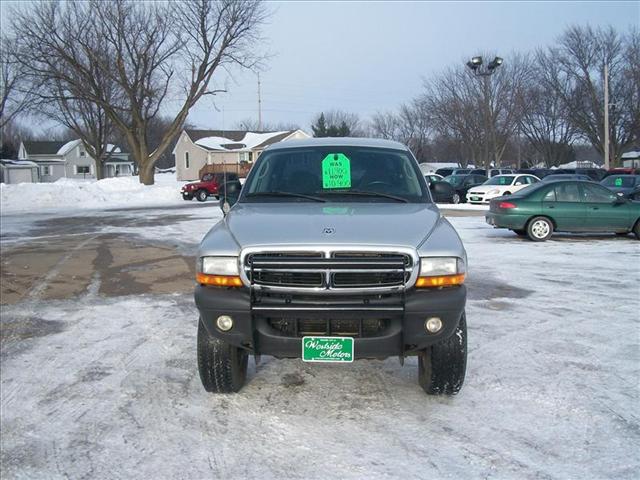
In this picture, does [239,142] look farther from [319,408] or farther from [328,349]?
[328,349]

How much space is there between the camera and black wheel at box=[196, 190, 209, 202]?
34688 millimetres

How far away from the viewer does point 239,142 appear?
209 ft

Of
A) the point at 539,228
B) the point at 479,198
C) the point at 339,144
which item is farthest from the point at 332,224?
the point at 479,198

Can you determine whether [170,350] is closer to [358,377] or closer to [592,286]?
[358,377]

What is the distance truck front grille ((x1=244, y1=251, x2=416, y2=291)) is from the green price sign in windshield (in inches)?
56.1

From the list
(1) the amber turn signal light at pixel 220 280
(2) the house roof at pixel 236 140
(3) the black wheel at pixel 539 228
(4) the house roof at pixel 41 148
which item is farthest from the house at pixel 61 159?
(1) the amber turn signal light at pixel 220 280

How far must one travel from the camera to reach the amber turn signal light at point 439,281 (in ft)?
12.3

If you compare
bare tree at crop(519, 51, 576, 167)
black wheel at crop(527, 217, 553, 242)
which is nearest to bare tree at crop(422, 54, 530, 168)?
bare tree at crop(519, 51, 576, 167)

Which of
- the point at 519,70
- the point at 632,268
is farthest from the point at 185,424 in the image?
the point at 519,70

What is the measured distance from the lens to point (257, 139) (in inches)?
2493

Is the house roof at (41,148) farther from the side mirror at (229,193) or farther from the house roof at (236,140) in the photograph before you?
the side mirror at (229,193)

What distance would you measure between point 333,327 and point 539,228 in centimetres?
1112

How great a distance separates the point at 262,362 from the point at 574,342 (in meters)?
3.08

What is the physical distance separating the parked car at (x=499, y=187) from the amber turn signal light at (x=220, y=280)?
2393cm
